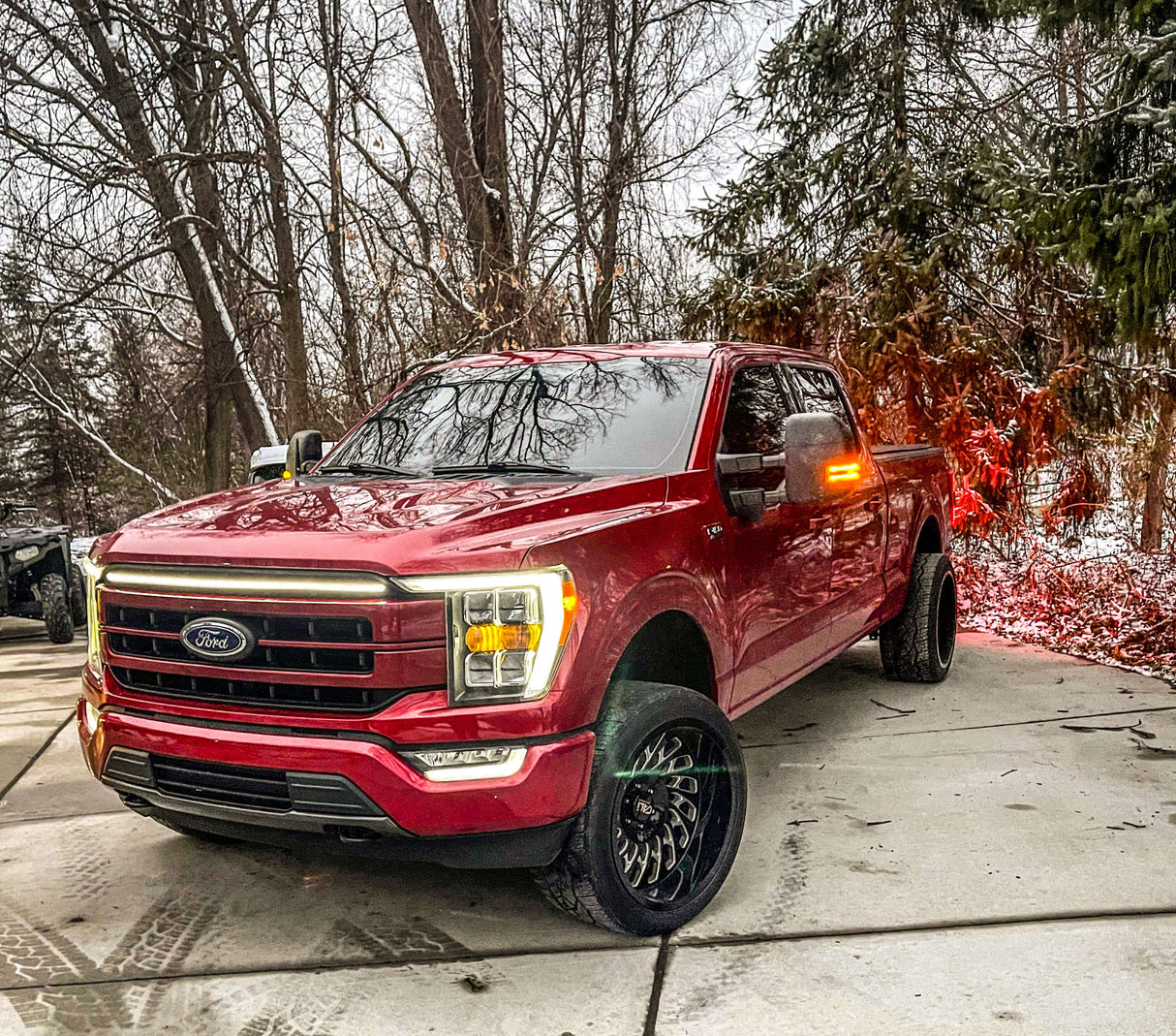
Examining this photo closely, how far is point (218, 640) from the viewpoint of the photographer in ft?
11.0

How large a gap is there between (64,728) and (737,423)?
14.7 feet

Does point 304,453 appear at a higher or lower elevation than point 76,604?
higher

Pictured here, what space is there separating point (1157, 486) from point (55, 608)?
34.8ft

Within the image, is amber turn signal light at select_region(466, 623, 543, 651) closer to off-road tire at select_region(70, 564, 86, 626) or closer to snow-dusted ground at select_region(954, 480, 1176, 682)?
snow-dusted ground at select_region(954, 480, 1176, 682)

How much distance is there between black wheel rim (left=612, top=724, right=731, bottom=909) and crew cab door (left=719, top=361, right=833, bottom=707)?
53 cm

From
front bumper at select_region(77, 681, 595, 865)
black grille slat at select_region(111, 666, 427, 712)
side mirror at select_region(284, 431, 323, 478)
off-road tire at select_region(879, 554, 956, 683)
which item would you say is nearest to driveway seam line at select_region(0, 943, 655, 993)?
front bumper at select_region(77, 681, 595, 865)

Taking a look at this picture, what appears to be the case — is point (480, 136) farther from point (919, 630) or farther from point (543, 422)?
point (543, 422)

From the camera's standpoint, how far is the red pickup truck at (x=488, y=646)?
3.17 metres

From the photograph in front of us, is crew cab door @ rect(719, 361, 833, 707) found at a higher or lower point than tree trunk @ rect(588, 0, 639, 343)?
lower

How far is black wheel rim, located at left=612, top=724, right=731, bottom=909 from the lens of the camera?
11.7ft

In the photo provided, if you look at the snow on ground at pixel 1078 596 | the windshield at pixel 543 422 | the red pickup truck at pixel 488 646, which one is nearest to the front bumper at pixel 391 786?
the red pickup truck at pixel 488 646

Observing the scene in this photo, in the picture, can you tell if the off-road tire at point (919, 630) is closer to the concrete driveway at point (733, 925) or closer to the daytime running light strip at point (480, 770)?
the concrete driveway at point (733, 925)

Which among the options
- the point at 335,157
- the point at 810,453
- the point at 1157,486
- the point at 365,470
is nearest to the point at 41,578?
the point at 335,157

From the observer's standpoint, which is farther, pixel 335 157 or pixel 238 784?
pixel 335 157
